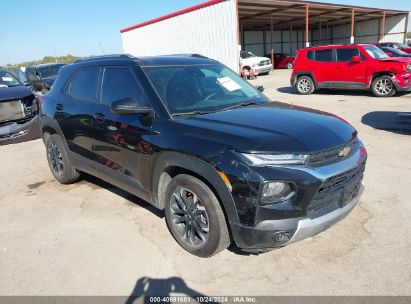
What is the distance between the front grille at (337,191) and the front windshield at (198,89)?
A: 4.33 feet

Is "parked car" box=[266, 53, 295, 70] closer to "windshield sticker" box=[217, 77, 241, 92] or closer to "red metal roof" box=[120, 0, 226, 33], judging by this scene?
"red metal roof" box=[120, 0, 226, 33]

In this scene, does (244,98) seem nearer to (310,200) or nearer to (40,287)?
(310,200)

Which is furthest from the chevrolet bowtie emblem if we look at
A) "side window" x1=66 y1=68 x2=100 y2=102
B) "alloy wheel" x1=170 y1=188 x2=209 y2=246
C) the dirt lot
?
"side window" x1=66 y1=68 x2=100 y2=102

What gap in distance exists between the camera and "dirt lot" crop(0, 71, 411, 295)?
2814 millimetres

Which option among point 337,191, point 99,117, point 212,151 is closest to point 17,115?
point 99,117

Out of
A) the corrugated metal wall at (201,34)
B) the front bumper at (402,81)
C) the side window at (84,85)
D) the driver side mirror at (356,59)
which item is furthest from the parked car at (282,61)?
the side window at (84,85)

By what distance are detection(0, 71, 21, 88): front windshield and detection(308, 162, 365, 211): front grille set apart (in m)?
8.74

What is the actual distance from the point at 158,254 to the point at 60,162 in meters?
2.64

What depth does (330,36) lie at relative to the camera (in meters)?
42.2

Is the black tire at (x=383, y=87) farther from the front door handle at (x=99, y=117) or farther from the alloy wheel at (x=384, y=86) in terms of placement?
the front door handle at (x=99, y=117)

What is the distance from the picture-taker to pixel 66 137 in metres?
4.71

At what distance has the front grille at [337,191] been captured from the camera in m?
2.66

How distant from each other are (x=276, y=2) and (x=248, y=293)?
887 inches

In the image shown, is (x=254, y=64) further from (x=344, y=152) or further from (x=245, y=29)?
(x=344, y=152)
